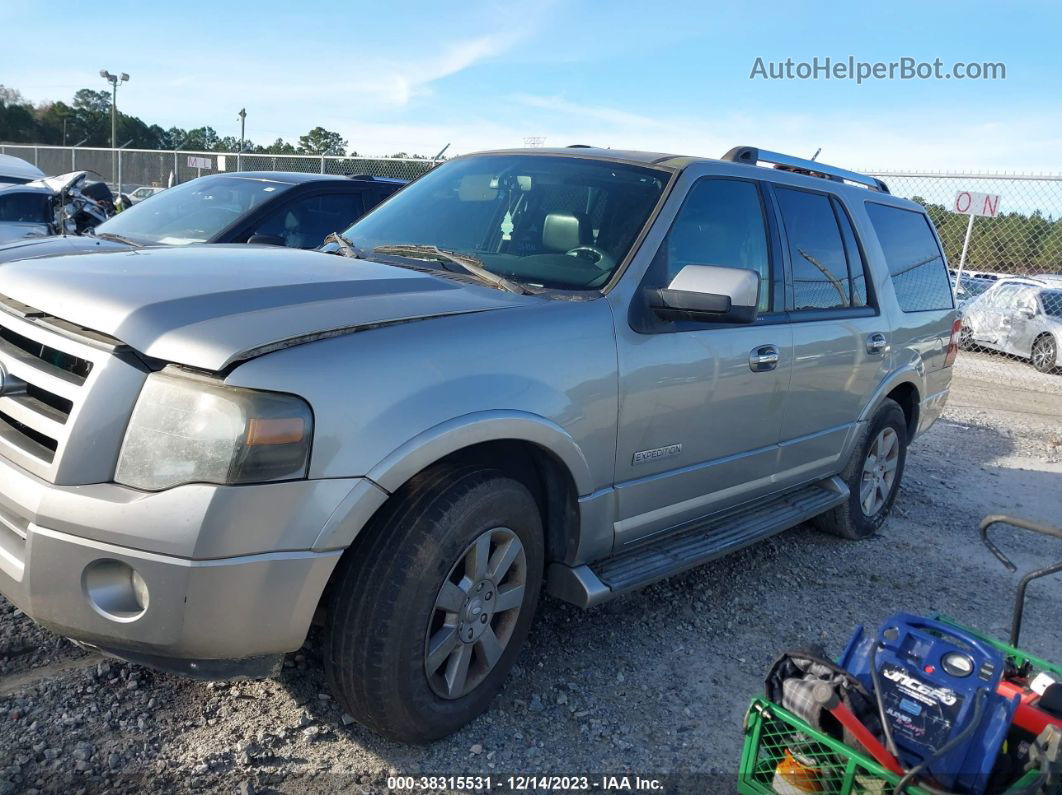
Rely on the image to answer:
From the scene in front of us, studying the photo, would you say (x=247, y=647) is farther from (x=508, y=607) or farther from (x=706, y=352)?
(x=706, y=352)

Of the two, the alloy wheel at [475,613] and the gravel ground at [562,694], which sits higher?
the alloy wheel at [475,613]

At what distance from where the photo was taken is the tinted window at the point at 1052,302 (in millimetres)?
13375

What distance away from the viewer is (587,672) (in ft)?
10.7

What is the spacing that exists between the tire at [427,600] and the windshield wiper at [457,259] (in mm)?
716

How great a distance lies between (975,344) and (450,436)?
1446cm

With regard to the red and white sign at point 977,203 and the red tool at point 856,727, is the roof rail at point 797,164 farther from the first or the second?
the red and white sign at point 977,203

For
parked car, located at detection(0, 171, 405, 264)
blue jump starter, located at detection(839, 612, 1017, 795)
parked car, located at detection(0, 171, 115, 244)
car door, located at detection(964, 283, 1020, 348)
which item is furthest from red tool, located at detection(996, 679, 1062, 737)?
car door, located at detection(964, 283, 1020, 348)

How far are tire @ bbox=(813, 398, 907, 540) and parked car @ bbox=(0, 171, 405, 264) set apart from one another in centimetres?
396

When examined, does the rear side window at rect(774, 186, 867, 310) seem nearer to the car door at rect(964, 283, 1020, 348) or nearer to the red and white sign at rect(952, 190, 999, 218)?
the red and white sign at rect(952, 190, 999, 218)

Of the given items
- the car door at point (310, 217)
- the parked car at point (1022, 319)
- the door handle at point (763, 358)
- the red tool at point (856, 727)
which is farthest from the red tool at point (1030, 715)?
the parked car at point (1022, 319)

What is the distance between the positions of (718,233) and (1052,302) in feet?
40.2

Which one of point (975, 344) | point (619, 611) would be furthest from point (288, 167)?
point (619, 611)

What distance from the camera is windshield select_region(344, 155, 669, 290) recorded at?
10.7 ft

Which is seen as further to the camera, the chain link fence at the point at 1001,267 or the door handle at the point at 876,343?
the chain link fence at the point at 1001,267
